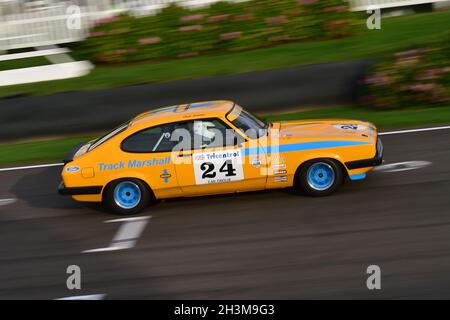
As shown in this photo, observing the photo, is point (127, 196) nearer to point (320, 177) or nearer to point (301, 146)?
point (301, 146)

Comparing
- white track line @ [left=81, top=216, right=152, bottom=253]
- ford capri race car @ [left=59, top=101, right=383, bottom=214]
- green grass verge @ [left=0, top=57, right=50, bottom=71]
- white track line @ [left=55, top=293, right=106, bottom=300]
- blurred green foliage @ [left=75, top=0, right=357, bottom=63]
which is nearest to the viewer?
white track line @ [left=55, top=293, right=106, bottom=300]

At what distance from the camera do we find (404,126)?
11719 mm

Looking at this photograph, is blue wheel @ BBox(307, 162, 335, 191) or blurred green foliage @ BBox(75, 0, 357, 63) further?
blurred green foliage @ BBox(75, 0, 357, 63)

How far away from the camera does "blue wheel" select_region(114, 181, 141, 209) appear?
29.3 ft

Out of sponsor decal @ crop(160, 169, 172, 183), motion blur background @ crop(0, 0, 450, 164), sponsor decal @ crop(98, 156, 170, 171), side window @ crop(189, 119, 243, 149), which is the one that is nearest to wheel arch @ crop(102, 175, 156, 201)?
sponsor decal @ crop(98, 156, 170, 171)

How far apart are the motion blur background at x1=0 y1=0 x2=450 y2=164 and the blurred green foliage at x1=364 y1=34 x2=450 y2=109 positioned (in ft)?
0.06

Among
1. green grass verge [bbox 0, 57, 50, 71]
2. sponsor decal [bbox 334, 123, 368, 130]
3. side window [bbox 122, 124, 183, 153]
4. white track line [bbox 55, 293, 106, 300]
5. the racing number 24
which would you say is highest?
green grass verge [bbox 0, 57, 50, 71]

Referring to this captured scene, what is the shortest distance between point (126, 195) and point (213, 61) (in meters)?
6.45

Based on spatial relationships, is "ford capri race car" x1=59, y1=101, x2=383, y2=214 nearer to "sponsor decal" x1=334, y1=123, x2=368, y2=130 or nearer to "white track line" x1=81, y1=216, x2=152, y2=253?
"sponsor decal" x1=334, y1=123, x2=368, y2=130

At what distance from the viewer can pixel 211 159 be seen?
859cm

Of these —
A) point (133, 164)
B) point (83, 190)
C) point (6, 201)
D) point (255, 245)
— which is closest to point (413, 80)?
point (133, 164)

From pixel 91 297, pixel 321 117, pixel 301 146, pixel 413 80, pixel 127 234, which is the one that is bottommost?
pixel 91 297
